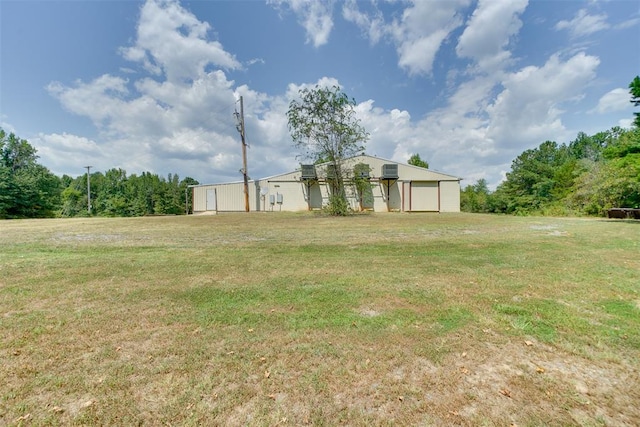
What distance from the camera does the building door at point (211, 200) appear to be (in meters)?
28.5

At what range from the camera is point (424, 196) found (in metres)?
28.0

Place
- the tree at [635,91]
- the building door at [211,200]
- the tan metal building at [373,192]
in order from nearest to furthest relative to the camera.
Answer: the tree at [635,91] → the tan metal building at [373,192] → the building door at [211,200]

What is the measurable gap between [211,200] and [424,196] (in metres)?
22.0

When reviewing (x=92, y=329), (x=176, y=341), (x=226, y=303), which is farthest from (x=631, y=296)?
(x=92, y=329)

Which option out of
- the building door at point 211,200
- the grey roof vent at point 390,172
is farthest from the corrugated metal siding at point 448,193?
the building door at point 211,200

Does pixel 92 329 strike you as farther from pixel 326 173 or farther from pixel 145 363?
pixel 326 173

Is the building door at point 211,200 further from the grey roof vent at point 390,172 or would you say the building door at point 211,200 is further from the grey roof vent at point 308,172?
the grey roof vent at point 390,172

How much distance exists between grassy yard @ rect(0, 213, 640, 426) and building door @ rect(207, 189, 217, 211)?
2340 centimetres

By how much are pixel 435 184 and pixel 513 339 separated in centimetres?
2743

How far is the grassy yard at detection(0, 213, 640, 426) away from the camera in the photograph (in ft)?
6.47

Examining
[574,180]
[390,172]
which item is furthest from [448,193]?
[574,180]

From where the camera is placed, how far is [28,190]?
31734 millimetres

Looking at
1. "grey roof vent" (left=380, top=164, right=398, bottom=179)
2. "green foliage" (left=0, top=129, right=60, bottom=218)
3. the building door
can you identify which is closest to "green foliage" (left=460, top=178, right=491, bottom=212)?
"grey roof vent" (left=380, top=164, right=398, bottom=179)

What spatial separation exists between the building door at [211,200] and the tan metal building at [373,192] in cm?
9
